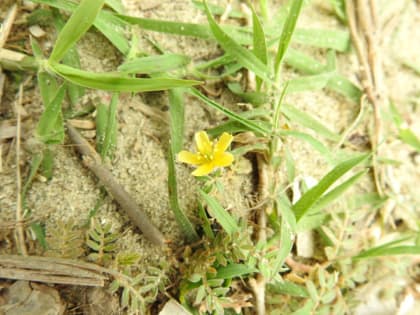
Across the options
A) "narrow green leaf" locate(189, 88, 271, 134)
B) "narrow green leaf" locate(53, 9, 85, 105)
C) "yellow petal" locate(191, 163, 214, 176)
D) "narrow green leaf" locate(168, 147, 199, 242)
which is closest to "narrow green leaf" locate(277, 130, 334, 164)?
"narrow green leaf" locate(189, 88, 271, 134)

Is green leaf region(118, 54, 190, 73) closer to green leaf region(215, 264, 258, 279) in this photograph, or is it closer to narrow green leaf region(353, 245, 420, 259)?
green leaf region(215, 264, 258, 279)

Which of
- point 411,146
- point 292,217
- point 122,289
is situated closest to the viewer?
point 122,289

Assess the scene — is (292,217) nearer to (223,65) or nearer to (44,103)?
(223,65)

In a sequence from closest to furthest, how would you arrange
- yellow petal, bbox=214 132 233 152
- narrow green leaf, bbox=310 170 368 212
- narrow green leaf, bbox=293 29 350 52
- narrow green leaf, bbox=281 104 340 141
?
yellow petal, bbox=214 132 233 152 → narrow green leaf, bbox=310 170 368 212 → narrow green leaf, bbox=281 104 340 141 → narrow green leaf, bbox=293 29 350 52

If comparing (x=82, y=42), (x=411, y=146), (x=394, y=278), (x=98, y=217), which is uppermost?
(x=82, y=42)

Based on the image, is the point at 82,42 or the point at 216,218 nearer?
the point at 216,218

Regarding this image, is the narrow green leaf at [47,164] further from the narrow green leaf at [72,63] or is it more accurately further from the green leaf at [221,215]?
the green leaf at [221,215]

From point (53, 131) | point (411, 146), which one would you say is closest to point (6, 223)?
point (53, 131)
